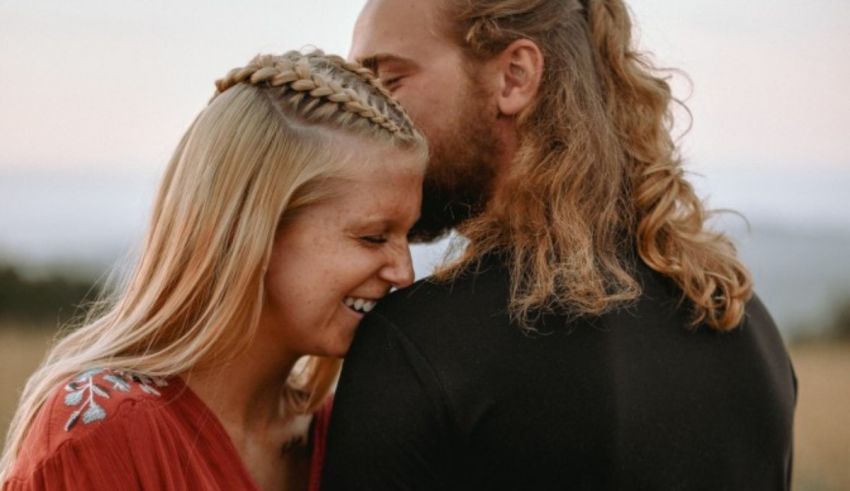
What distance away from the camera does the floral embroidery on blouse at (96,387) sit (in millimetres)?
1936

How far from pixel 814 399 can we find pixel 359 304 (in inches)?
281

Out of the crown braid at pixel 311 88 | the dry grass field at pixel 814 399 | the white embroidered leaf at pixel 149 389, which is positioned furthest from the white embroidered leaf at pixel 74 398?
the dry grass field at pixel 814 399

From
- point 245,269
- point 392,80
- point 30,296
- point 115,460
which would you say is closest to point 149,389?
point 115,460

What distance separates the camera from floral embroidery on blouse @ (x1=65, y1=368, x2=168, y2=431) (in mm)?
1936

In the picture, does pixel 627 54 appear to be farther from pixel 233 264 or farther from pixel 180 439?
pixel 180 439

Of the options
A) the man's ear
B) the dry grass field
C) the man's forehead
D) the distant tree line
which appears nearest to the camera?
the man's ear

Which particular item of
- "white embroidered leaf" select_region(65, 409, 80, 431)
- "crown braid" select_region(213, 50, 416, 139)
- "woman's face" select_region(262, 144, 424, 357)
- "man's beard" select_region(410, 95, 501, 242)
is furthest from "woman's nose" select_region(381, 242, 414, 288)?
"white embroidered leaf" select_region(65, 409, 80, 431)

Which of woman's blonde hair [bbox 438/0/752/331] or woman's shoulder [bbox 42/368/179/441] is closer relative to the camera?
woman's shoulder [bbox 42/368/179/441]

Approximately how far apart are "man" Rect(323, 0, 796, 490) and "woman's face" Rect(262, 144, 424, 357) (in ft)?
0.26

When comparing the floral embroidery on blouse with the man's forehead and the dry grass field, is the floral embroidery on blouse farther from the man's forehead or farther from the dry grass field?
the dry grass field

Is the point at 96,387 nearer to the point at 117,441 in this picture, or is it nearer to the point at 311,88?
the point at 117,441

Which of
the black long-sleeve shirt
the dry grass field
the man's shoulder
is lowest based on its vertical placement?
the dry grass field

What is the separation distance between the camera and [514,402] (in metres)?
2.03

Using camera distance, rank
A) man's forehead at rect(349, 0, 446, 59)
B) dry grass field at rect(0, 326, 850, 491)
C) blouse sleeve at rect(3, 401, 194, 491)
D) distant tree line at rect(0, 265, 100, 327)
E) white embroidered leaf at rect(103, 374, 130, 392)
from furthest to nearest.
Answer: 1. distant tree line at rect(0, 265, 100, 327)
2. dry grass field at rect(0, 326, 850, 491)
3. man's forehead at rect(349, 0, 446, 59)
4. white embroidered leaf at rect(103, 374, 130, 392)
5. blouse sleeve at rect(3, 401, 194, 491)
